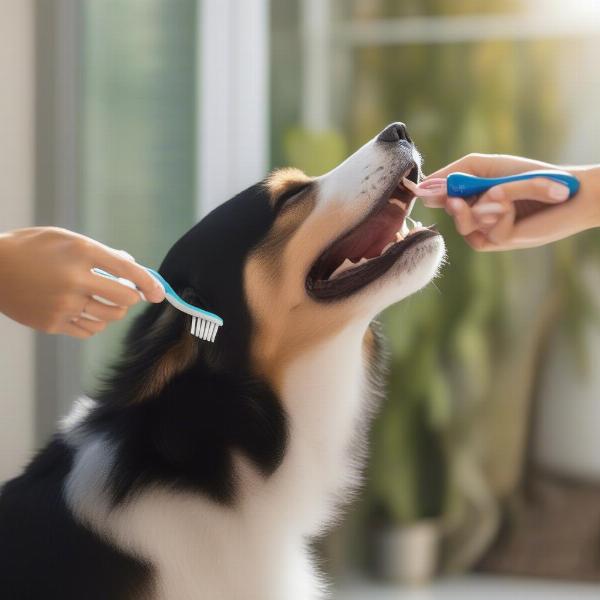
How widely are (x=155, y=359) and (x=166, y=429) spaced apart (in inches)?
3.5

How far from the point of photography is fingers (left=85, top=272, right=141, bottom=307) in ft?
3.17

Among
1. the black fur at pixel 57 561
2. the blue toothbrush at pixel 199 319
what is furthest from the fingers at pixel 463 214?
the black fur at pixel 57 561

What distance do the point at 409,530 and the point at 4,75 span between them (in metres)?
1.66

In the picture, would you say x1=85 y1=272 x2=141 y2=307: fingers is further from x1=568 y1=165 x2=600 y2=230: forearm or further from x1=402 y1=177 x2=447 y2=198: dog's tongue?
x1=568 y1=165 x2=600 y2=230: forearm

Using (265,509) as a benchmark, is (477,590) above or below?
below

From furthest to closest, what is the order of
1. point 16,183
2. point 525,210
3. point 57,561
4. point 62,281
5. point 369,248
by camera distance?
point 16,183 → point 369,248 → point 525,210 → point 57,561 → point 62,281

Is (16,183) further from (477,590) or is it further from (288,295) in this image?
(477,590)

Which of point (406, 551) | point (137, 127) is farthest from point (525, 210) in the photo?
point (406, 551)

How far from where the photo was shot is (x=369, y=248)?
1.38 meters

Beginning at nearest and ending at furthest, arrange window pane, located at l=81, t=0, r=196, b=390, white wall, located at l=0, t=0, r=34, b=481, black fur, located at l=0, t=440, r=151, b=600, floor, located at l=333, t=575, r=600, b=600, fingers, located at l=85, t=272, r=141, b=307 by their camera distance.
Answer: fingers, located at l=85, t=272, r=141, b=307, black fur, located at l=0, t=440, r=151, b=600, white wall, located at l=0, t=0, r=34, b=481, window pane, located at l=81, t=0, r=196, b=390, floor, located at l=333, t=575, r=600, b=600

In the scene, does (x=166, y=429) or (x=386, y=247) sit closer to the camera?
(x=166, y=429)

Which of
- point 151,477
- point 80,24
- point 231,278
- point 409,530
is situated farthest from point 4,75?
point 409,530

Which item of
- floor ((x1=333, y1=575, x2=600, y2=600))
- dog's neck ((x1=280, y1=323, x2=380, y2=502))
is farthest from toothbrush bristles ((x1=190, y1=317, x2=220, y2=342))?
floor ((x1=333, y1=575, x2=600, y2=600))

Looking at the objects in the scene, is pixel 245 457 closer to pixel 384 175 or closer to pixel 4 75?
pixel 384 175
